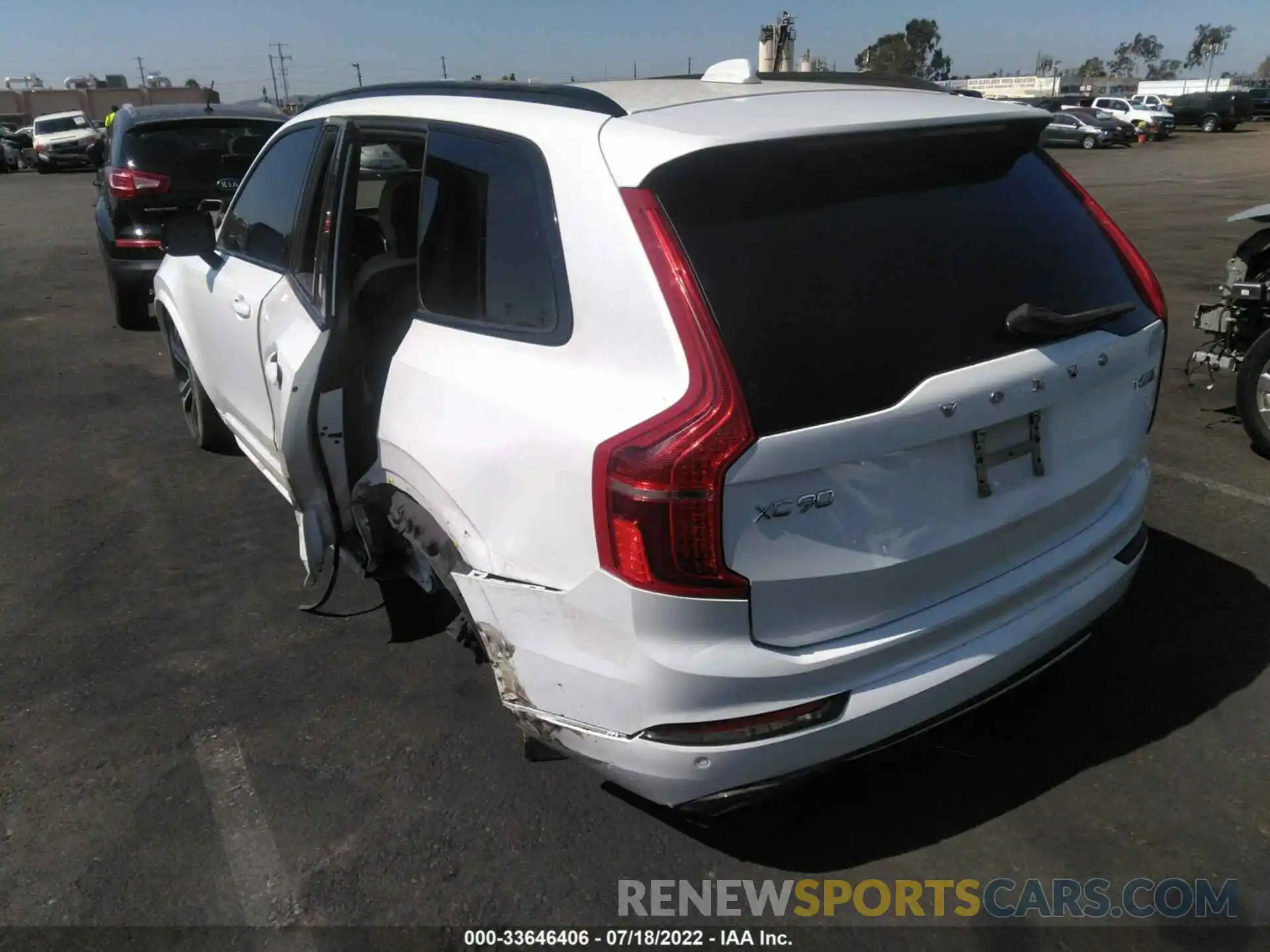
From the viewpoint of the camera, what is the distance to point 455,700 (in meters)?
3.27

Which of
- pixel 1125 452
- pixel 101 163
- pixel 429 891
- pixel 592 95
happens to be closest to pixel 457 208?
pixel 592 95

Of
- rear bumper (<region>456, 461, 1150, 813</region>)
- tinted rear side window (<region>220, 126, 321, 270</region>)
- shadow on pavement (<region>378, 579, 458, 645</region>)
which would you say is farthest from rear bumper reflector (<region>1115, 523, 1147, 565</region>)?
tinted rear side window (<region>220, 126, 321, 270</region>)

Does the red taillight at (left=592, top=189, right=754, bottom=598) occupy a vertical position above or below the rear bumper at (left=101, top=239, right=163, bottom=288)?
above

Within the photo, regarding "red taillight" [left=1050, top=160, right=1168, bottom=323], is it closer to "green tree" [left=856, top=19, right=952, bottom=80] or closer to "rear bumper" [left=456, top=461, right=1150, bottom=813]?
"rear bumper" [left=456, top=461, right=1150, bottom=813]

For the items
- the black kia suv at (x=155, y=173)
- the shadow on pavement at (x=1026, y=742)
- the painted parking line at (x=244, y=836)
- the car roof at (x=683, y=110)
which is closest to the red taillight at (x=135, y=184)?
the black kia suv at (x=155, y=173)

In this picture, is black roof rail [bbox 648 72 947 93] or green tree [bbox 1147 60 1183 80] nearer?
black roof rail [bbox 648 72 947 93]

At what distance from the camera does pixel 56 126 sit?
33.8 m

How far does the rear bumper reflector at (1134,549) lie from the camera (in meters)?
2.80

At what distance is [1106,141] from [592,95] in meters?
39.9

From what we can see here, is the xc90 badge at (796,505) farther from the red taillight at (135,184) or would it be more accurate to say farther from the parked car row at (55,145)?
the parked car row at (55,145)

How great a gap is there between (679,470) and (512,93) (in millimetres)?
1325

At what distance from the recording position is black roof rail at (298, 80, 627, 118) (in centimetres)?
239

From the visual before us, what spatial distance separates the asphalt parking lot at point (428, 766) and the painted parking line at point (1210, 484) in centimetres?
3

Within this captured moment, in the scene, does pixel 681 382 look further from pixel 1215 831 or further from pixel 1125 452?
pixel 1215 831
